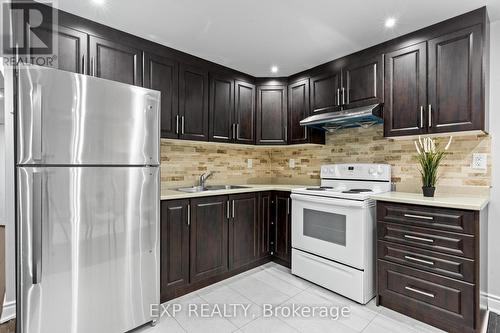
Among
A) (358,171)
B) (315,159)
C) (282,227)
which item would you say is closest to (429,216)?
(358,171)

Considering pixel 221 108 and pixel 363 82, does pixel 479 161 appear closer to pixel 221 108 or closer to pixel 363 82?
pixel 363 82

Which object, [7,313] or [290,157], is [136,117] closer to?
[7,313]

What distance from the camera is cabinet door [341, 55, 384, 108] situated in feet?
7.86

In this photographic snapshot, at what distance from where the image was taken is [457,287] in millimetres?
1731

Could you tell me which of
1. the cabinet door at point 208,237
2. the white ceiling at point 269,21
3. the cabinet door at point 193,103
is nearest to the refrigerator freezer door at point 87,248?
the cabinet door at point 208,237

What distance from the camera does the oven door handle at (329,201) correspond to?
214cm

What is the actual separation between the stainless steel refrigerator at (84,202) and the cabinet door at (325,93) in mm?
1805

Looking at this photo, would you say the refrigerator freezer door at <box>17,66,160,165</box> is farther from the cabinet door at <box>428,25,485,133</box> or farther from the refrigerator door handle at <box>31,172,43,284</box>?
the cabinet door at <box>428,25,485,133</box>

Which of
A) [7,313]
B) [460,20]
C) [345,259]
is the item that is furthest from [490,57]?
[7,313]

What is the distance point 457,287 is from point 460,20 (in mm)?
1966

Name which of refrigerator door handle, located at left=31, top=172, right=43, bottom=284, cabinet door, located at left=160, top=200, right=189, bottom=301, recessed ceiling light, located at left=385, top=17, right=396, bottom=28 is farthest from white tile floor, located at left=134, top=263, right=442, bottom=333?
recessed ceiling light, located at left=385, top=17, right=396, bottom=28

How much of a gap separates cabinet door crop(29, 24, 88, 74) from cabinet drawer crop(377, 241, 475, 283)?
2808mm

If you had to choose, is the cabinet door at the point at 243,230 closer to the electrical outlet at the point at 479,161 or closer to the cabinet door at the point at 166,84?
the cabinet door at the point at 166,84

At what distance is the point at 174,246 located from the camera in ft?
7.23
